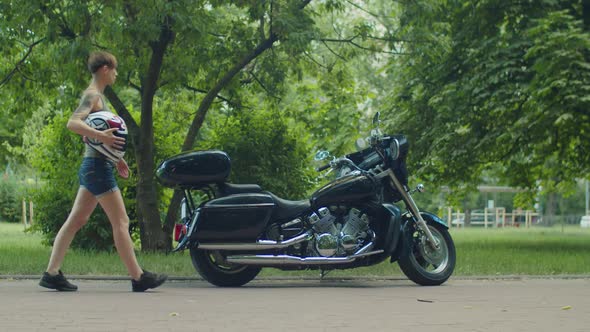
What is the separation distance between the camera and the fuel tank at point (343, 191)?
873 cm

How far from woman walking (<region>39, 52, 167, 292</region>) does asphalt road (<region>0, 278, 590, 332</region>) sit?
173 millimetres

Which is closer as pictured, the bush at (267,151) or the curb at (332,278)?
the curb at (332,278)

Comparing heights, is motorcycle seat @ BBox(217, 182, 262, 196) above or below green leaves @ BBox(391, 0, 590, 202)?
below

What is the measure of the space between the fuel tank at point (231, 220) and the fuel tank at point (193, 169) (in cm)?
23

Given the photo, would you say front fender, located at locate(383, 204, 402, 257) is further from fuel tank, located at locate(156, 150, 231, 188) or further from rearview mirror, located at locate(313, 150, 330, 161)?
fuel tank, located at locate(156, 150, 231, 188)

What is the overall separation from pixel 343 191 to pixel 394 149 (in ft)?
2.17

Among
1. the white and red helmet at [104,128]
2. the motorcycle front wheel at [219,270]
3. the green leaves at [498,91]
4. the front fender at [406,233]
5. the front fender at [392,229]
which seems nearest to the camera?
the white and red helmet at [104,128]

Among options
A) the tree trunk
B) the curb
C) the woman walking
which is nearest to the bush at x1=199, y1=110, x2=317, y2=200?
the tree trunk

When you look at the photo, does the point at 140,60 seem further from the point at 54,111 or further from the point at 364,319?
the point at 364,319

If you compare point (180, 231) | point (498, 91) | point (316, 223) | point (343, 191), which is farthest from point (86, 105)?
point (498, 91)

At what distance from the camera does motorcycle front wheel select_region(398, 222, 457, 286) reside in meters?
8.91

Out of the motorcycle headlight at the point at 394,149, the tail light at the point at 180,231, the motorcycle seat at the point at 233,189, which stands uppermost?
the motorcycle headlight at the point at 394,149

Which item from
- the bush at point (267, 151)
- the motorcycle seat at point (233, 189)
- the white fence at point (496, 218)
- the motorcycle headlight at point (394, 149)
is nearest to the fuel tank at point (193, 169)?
the motorcycle seat at point (233, 189)

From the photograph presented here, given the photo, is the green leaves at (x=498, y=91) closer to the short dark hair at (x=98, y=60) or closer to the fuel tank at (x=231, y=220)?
the fuel tank at (x=231, y=220)
